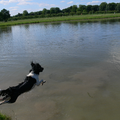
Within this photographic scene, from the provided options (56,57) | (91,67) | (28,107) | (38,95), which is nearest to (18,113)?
(28,107)

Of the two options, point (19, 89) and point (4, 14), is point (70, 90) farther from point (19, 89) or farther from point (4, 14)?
point (4, 14)

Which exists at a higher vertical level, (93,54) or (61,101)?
(93,54)

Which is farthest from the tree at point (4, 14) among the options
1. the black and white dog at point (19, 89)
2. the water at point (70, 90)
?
the black and white dog at point (19, 89)

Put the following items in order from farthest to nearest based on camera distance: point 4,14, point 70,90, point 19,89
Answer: point 4,14 → point 70,90 → point 19,89

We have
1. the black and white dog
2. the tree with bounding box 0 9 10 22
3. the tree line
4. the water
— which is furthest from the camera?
the tree line

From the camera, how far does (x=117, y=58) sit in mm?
7559

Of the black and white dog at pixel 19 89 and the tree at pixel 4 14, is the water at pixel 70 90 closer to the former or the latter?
the black and white dog at pixel 19 89

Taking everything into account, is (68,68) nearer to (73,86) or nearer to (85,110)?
(73,86)

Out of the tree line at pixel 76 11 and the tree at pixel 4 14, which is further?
the tree line at pixel 76 11

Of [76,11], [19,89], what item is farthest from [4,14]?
[19,89]

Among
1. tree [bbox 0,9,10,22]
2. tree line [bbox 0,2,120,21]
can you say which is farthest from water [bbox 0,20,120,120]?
tree line [bbox 0,2,120,21]

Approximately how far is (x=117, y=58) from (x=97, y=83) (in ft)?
10.3

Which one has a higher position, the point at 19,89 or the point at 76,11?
the point at 76,11

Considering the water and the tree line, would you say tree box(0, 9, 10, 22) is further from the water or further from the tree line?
the water
